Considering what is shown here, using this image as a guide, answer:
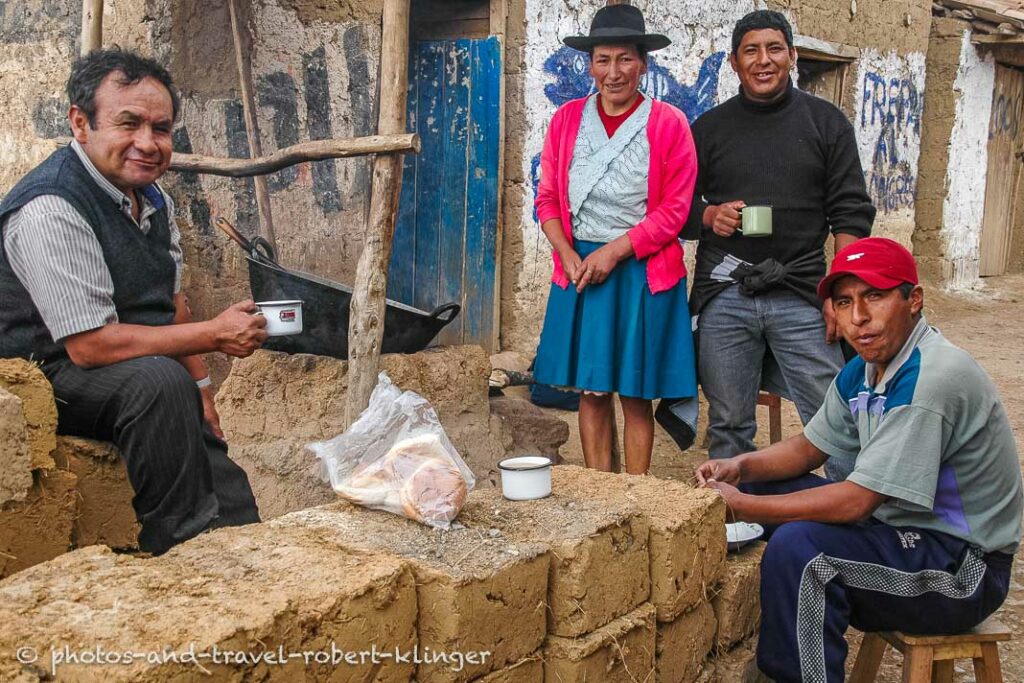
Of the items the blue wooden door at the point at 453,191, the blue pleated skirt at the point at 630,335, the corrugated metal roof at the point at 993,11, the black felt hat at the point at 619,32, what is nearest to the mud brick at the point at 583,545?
the blue pleated skirt at the point at 630,335

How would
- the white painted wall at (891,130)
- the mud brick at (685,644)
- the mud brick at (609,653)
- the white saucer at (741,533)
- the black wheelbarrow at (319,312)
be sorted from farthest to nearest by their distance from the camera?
the white painted wall at (891,130)
the black wheelbarrow at (319,312)
the white saucer at (741,533)
the mud brick at (685,644)
the mud brick at (609,653)

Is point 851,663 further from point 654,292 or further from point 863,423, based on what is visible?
point 654,292

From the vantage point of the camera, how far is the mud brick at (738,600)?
2834mm

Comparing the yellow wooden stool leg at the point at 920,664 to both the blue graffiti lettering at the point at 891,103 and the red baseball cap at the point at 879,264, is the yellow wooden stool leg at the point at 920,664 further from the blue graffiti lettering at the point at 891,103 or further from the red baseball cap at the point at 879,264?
the blue graffiti lettering at the point at 891,103

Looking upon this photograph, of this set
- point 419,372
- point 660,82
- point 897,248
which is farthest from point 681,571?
point 660,82

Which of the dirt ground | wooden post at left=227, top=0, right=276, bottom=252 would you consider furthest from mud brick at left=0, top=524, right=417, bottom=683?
wooden post at left=227, top=0, right=276, bottom=252

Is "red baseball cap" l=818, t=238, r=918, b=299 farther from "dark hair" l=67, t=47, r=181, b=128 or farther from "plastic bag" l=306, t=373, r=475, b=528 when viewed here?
"dark hair" l=67, t=47, r=181, b=128

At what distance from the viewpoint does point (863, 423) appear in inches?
106

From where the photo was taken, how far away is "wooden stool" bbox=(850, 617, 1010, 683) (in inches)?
99.2

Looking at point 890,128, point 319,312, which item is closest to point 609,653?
point 319,312

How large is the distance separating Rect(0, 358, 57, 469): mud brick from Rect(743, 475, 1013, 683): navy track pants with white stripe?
1968 millimetres

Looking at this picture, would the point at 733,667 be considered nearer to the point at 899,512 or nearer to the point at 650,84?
the point at 899,512

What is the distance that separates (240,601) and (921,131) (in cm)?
1147

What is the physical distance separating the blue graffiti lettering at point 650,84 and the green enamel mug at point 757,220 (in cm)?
326
